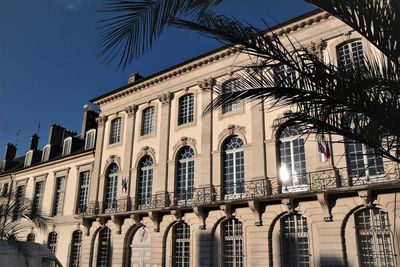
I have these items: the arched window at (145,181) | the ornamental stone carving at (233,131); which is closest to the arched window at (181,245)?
the arched window at (145,181)

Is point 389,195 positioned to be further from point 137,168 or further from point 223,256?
point 137,168

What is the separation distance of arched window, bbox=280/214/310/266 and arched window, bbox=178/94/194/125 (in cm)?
716

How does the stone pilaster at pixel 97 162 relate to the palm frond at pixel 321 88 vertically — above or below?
above

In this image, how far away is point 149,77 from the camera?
21875 millimetres

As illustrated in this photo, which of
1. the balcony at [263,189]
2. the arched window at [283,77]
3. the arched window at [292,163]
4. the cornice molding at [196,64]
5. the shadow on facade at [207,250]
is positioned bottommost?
the shadow on facade at [207,250]

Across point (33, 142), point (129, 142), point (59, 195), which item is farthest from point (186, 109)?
point (33, 142)

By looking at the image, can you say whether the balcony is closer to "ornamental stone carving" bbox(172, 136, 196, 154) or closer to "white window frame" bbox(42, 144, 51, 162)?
"ornamental stone carving" bbox(172, 136, 196, 154)

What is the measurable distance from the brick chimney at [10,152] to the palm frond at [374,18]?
3735cm

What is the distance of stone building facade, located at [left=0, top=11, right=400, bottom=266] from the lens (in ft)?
45.0

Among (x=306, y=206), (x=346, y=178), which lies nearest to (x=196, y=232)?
(x=306, y=206)

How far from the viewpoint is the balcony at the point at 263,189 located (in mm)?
13430

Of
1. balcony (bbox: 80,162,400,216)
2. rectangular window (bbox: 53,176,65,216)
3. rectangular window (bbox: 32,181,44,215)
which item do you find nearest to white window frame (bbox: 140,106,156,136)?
balcony (bbox: 80,162,400,216)

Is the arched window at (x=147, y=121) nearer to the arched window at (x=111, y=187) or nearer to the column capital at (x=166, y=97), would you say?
the column capital at (x=166, y=97)

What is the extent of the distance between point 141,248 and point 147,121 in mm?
6583
